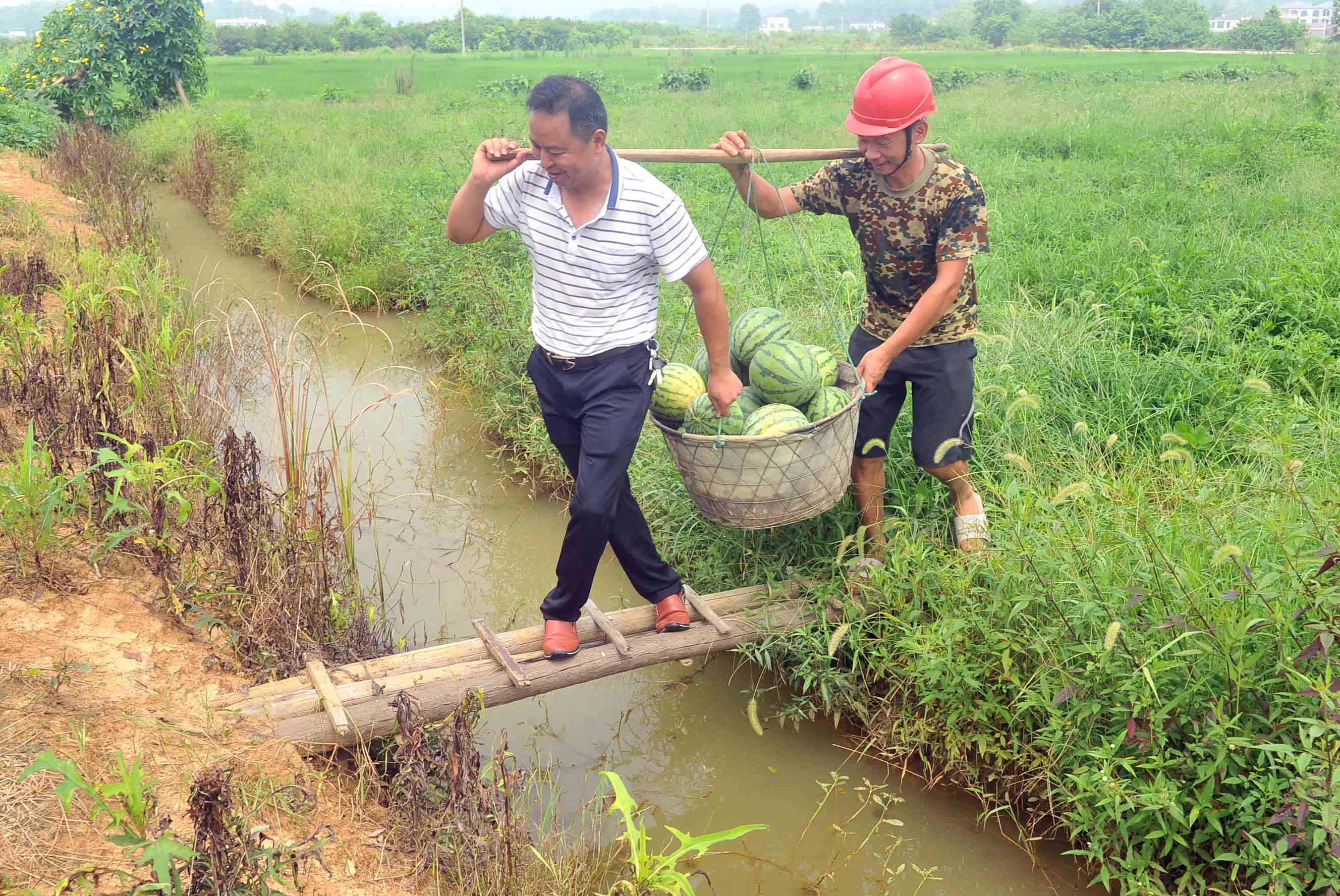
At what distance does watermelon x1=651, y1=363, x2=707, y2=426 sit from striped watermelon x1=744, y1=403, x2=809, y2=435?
0.22 meters

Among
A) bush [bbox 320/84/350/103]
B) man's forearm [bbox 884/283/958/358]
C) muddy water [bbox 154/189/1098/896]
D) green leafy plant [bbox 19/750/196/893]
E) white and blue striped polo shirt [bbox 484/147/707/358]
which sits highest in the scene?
white and blue striped polo shirt [bbox 484/147/707/358]

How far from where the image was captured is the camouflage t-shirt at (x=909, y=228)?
3299mm

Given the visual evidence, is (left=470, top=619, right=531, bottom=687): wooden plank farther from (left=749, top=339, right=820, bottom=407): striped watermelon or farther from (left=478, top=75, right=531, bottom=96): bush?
(left=478, top=75, right=531, bottom=96): bush

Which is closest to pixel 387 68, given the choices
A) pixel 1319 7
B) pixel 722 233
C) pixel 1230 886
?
pixel 722 233

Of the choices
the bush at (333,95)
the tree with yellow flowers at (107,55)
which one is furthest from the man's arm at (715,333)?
the bush at (333,95)

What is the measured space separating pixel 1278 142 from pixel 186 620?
10.3 meters

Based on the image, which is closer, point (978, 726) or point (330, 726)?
point (330, 726)

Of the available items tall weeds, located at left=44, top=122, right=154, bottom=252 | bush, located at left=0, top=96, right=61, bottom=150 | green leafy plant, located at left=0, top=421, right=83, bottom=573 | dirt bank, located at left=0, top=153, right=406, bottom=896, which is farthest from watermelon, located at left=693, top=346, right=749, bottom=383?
bush, located at left=0, top=96, right=61, bottom=150

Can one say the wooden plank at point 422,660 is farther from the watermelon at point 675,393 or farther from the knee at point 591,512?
the watermelon at point 675,393

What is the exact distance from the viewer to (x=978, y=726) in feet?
10.6

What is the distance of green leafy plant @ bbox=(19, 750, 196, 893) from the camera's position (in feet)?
6.91

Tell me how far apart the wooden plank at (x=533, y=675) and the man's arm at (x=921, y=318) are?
0.92 meters

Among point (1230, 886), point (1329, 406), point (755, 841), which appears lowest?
point (755, 841)

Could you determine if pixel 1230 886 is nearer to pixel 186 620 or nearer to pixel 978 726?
pixel 978 726
